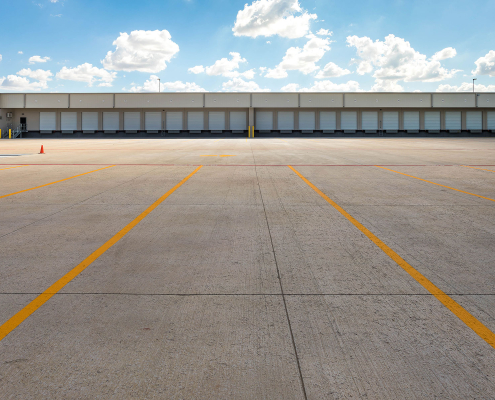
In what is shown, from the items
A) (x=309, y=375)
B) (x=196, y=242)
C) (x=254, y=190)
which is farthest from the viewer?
(x=254, y=190)

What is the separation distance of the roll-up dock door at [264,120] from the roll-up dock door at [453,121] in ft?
76.0

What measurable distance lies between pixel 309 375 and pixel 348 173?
11465 millimetres

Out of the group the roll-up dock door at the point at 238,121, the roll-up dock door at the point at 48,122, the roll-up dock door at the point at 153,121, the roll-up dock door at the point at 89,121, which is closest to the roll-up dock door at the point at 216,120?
the roll-up dock door at the point at 238,121

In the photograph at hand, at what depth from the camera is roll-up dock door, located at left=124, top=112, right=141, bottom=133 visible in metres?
56.6

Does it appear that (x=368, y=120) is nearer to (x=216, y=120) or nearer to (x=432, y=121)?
(x=432, y=121)

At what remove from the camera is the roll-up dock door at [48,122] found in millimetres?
56594

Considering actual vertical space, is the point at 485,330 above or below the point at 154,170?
below

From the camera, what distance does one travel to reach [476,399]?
2.48m

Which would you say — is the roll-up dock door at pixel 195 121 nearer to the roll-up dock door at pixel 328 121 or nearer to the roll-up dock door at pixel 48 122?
the roll-up dock door at pixel 328 121

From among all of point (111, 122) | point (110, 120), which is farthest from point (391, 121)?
point (110, 120)

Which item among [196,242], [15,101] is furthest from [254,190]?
[15,101]

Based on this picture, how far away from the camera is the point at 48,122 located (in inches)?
2231

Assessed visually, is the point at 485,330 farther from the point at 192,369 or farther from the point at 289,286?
the point at 192,369

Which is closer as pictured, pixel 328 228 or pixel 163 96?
pixel 328 228
